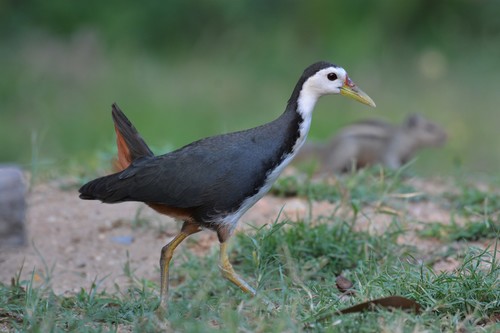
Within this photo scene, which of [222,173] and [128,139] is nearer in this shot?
Answer: [222,173]

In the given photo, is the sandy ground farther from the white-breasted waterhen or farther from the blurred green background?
the blurred green background

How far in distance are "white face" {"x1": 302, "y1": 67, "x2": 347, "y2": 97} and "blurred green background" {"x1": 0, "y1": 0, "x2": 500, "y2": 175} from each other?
17.3ft

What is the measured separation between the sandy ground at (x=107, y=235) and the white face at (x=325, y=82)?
3.06 ft

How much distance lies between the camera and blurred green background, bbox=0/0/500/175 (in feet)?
33.8

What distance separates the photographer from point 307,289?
13.3 ft

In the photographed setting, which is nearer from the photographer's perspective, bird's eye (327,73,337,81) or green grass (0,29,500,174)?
bird's eye (327,73,337,81)

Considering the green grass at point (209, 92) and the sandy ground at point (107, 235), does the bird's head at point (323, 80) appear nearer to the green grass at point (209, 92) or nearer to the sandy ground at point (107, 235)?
the sandy ground at point (107, 235)

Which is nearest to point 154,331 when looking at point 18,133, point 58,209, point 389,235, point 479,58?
point 389,235

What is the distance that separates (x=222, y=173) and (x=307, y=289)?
2.13 feet

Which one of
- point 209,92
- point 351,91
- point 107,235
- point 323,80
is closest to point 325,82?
point 323,80

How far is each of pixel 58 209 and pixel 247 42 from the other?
6.42 metres

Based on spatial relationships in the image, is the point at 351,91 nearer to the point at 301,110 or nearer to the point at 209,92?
the point at 301,110

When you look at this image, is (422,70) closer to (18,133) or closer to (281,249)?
(18,133)

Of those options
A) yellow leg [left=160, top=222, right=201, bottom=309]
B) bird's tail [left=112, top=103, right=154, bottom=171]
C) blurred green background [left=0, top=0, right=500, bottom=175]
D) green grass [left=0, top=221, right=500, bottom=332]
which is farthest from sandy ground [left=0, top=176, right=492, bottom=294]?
blurred green background [left=0, top=0, right=500, bottom=175]
